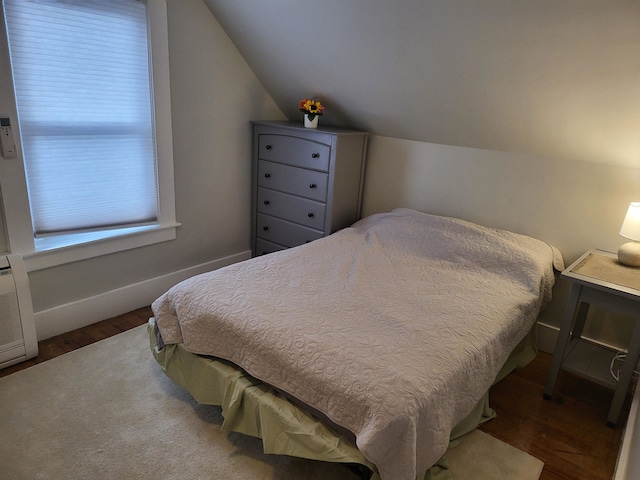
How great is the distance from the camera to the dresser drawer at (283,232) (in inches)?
131

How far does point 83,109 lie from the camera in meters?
2.47

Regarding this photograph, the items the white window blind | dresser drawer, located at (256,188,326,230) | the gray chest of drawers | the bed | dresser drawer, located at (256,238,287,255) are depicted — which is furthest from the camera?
dresser drawer, located at (256,238,287,255)

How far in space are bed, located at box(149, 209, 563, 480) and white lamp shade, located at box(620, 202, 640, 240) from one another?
0.43 meters

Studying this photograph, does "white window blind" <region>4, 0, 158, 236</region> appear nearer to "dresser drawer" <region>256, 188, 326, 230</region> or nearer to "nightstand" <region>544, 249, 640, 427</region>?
"dresser drawer" <region>256, 188, 326, 230</region>

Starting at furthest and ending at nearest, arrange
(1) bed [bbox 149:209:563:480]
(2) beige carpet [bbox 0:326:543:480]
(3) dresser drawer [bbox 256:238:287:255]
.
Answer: (3) dresser drawer [bbox 256:238:287:255], (2) beige carpet [bbox 0:326:543:480], (1) bed [bbox 149:209:563:480]

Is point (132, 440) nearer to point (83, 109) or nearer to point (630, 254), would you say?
point (83, 109)

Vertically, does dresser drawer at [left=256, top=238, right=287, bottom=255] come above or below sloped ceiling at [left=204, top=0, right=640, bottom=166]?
below

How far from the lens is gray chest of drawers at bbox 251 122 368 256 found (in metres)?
3.09

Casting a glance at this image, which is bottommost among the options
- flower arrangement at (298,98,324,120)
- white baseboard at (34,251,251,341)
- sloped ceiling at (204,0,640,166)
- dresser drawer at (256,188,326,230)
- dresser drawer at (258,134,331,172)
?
white baseboard at (34,251,251,341)

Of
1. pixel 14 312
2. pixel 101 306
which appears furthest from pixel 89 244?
pixel 14 312

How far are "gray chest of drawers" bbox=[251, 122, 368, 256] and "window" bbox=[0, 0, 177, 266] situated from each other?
0.78 metres

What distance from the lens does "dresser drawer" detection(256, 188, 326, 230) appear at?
3234 mm

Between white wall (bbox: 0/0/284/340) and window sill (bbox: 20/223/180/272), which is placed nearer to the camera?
window sill (bbox: 20/223/180/272)

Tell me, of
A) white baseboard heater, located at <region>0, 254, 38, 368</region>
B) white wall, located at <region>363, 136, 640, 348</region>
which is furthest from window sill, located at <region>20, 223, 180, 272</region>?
white wall, located at <region>363, 136, 640, 348</region>
